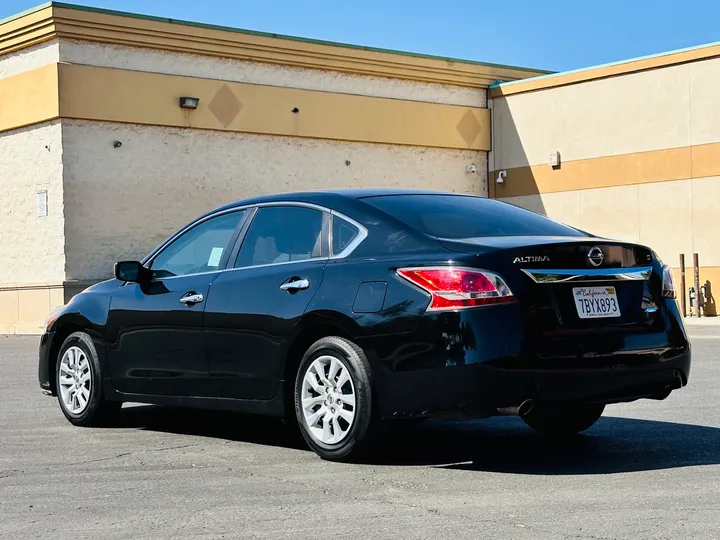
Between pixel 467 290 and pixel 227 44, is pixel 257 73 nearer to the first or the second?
pixel 227 44

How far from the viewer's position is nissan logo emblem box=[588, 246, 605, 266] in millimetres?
7025

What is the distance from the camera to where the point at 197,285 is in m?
8.28

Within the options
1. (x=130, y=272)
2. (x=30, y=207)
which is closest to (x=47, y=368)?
(x=130, y=272)

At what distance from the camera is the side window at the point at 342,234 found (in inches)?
295

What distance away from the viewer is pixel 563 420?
27.2ft

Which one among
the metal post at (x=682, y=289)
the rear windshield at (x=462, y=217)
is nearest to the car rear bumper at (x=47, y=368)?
the rear windshield at (x=462, y=217)

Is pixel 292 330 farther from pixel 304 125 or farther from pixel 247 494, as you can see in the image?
pixel 304 125

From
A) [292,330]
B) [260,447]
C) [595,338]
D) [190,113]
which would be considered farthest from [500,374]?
[190,113]

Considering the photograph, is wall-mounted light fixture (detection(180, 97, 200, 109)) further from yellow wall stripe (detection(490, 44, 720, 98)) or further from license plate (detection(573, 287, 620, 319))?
license plate (detection(573, 287, 620, 319))

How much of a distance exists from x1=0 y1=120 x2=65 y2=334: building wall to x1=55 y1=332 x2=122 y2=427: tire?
15909 millimetres

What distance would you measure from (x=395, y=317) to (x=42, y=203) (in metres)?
20.0

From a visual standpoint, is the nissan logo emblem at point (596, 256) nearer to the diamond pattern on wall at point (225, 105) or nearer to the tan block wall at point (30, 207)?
the tan block wall at point (30, 207)

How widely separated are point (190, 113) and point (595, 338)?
21.0 meters

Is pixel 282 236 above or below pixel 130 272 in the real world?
above
